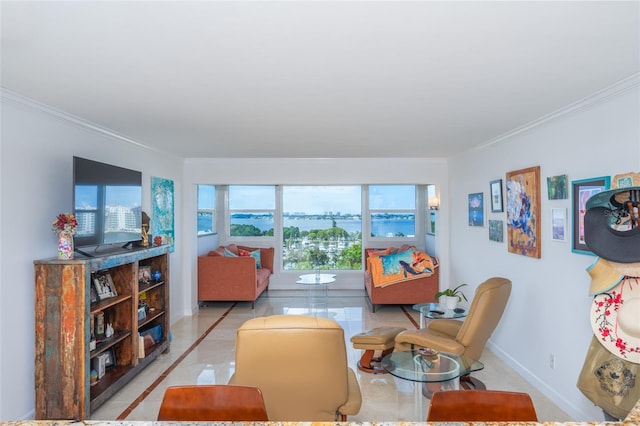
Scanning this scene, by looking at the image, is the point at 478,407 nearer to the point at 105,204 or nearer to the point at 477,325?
the point at 477,325

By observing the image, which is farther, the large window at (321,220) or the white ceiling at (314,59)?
the large window at (321,220)

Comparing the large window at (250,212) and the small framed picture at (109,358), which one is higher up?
the large window at (250,212)

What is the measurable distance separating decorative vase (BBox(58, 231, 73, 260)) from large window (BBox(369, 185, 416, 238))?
6.00 meters

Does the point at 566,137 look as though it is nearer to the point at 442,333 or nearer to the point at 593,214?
the point at 593,214

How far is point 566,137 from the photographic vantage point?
3064 millimetres

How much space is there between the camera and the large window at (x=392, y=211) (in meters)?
8.10

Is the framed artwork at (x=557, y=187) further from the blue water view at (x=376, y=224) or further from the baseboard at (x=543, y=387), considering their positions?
the blue water view at (x=376, y=224)

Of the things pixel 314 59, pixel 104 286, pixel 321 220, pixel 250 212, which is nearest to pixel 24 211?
pixel 104 286

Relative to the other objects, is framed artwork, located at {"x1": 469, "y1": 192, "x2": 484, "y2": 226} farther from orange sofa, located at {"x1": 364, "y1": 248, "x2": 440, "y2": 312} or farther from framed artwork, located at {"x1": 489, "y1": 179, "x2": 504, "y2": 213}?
orange sofa, located at {"x1": 364, "y1": 248, "x2": 440, "y2": 312}

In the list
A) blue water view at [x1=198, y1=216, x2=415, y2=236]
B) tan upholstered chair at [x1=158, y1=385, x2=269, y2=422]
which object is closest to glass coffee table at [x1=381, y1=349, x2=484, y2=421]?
tan upholstered chair at [x1=158, y1=385, x2=269, y2=422]

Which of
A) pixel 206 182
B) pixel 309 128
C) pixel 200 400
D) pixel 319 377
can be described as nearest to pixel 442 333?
pixel 319 377

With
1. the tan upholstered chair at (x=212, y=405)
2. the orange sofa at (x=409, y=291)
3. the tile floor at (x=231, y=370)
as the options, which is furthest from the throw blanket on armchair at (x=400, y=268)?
the tan upholstered chair at (x=212, y=405)

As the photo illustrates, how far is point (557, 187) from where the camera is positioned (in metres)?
3.13

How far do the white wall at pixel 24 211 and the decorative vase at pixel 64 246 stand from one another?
9.1 inches
